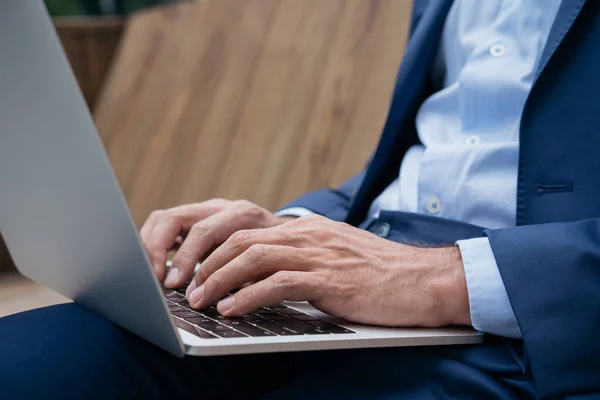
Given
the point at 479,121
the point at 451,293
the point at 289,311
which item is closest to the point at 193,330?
the point at 289,311

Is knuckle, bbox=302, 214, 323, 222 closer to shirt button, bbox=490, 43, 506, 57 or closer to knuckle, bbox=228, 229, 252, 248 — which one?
knuckle, bbox=228, 229, 252, 248

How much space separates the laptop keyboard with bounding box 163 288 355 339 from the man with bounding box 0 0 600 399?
0.01 m

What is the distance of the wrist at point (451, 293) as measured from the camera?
580mm

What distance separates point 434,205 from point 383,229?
0.22 feet

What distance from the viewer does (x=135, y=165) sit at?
2.03 m

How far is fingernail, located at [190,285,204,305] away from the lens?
22.5 inches

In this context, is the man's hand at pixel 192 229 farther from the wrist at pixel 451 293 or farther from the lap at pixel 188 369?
the wrist at pixel 451 293

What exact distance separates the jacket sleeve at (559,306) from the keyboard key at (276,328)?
196mm

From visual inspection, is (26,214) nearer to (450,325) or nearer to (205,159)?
(450,325)

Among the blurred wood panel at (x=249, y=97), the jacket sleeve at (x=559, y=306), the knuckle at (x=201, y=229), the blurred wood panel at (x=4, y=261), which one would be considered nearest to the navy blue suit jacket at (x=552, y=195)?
the jacket sleeve at (x=559, y=306)

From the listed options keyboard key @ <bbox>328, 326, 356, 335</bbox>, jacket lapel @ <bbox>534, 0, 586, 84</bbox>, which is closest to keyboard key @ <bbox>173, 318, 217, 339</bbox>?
keyboard key @ <bbox>328, 326, 356, 335</bbox>

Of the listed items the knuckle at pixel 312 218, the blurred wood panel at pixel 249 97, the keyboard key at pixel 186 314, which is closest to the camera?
the keyboard key at pixel 186 314

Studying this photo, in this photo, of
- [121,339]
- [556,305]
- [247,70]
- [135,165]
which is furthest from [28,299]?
[556,305]

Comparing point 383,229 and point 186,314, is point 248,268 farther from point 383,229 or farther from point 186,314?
point 383,229
